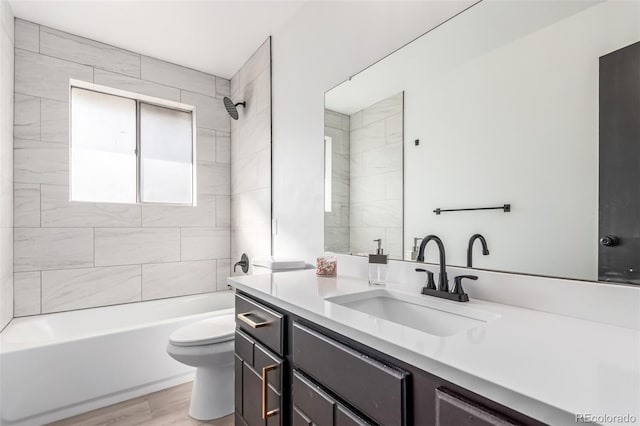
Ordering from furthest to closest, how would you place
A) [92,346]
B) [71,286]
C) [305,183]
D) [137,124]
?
[137,124] → [71,286] → [305,183] → [92,346]

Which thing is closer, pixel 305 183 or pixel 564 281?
pixel 564 281

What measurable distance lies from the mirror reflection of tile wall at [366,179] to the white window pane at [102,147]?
2012 mm

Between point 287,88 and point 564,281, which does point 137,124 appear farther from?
point 564,281

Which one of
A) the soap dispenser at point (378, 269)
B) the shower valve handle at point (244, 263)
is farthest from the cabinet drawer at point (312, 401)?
the shower valve handle at point (244, 263)

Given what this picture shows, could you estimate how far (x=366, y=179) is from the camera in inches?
62.3

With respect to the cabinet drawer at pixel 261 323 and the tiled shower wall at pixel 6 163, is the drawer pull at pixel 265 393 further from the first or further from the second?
the tiled shower wall at pixel 6 163

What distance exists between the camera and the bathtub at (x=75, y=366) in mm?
1705

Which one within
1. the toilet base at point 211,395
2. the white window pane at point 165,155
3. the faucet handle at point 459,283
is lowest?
the toilet base at point 211,395

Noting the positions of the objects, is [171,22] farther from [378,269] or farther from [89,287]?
[378,269]

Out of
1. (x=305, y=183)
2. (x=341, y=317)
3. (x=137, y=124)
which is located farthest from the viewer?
(x=137, y=124)

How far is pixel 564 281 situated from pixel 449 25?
98 centimetres

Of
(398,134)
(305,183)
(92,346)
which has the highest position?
(398,134)

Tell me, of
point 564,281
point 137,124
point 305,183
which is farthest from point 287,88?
point 564,281

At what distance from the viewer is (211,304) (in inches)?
117
